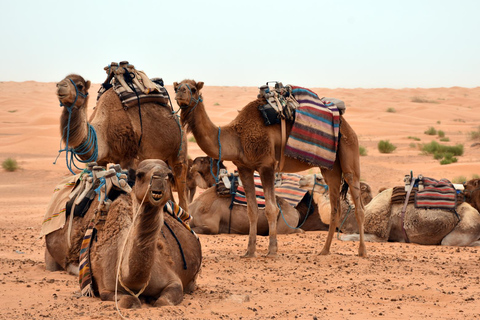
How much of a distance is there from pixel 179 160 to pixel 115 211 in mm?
3962

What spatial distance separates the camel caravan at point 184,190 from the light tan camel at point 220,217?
0.02 metres

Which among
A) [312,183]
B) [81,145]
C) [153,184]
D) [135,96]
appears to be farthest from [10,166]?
[153,184]

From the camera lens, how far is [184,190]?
1000 cm

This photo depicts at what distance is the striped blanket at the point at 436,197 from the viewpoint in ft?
31.3

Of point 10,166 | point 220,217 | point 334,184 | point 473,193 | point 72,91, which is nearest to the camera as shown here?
point 72,91

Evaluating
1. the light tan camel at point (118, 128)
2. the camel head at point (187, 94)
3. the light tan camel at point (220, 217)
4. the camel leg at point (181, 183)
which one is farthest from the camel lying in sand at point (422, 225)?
the camel head at point (187, 94)

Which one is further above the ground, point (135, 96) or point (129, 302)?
point (135, 96)

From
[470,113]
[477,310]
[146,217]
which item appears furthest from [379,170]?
[470,113]

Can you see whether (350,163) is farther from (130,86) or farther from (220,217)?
(130,86)

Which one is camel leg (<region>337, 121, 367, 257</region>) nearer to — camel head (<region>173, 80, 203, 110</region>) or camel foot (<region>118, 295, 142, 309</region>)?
camel head (<region>173, 80, 203, 110</region>)

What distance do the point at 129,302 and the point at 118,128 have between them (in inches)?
141

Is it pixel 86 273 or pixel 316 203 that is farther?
pixel 316 203

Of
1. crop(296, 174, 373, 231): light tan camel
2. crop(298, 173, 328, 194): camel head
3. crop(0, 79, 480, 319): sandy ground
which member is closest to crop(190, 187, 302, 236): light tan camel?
crop(0, 79, 480, 319): sandy ground

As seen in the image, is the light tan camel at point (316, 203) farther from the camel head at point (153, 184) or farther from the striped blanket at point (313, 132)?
the camel head at point (153, 184)
